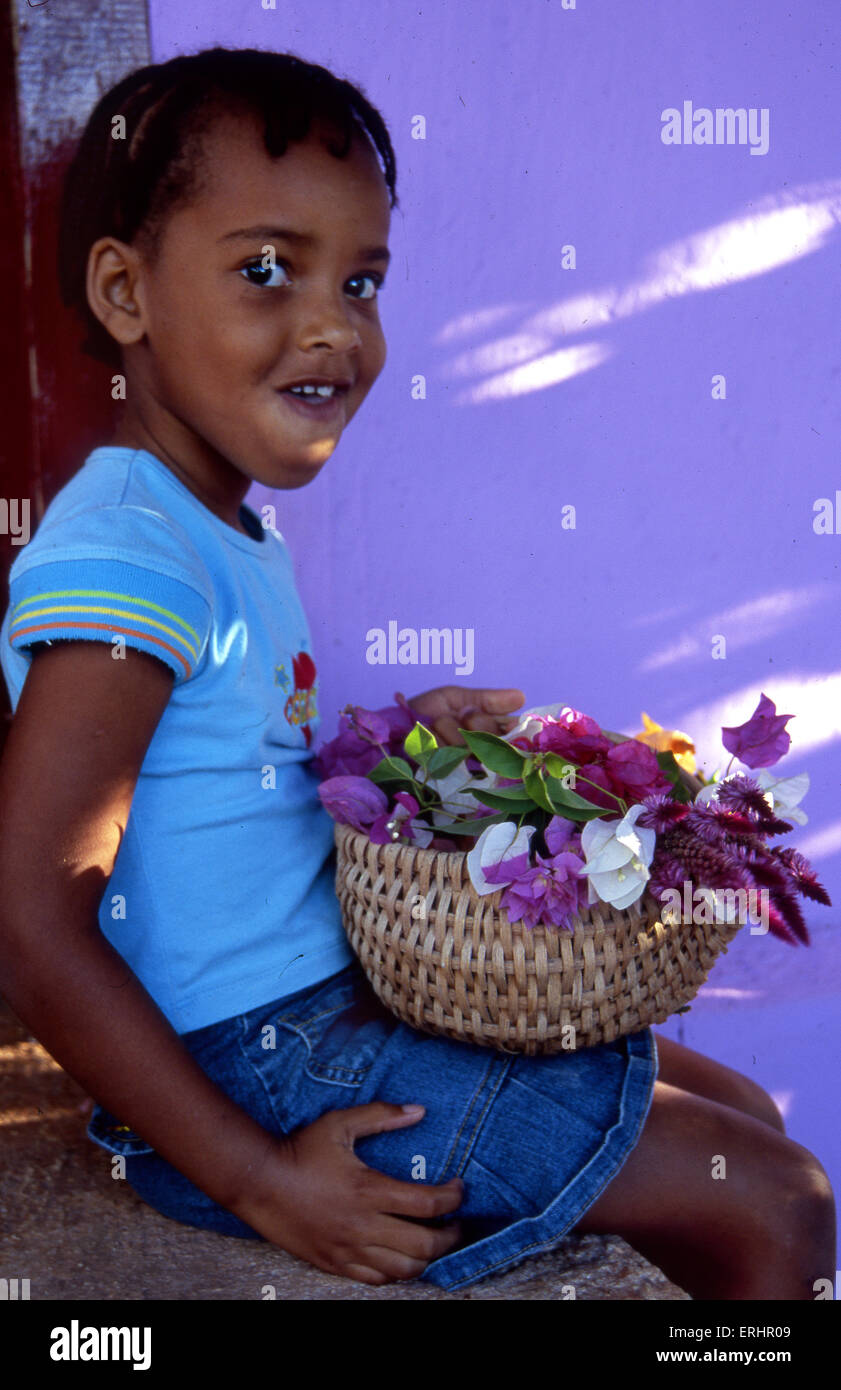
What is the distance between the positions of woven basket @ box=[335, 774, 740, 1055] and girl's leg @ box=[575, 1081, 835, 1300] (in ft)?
0.54

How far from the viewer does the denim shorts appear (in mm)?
1562

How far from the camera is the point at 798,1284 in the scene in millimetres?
1638

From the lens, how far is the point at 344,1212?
1.54 meters

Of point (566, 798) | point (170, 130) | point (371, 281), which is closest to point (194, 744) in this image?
point (566, 798)

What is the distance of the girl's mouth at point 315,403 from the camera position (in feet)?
5.65

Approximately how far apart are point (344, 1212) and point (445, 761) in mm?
560

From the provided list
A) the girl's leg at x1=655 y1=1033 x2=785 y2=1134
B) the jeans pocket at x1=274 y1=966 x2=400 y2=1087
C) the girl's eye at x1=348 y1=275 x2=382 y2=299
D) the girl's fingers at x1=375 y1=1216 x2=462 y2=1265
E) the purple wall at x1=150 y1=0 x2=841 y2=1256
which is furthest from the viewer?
the purple wall at x1=150 y1=0 x2=841 y2=1256

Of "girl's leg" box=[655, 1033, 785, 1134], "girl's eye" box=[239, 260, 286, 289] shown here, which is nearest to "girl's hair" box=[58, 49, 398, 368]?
"girl's eye" box=[239, 260, 286, 289]

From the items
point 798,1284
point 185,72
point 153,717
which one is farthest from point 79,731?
point 798,1284

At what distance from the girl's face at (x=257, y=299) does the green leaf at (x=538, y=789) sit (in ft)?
1.76

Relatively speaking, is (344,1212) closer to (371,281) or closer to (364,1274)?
(364,1274)

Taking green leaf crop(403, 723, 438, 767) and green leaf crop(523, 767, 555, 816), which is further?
green leaf crop(403, 723, 438, 767)

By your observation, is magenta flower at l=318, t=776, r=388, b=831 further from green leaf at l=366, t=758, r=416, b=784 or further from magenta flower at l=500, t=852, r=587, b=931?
magenta flower at l=500, t=852, r=587, b=931

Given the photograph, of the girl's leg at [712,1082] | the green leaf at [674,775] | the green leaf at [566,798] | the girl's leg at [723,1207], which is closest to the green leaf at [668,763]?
the green leaf at [674,775]
